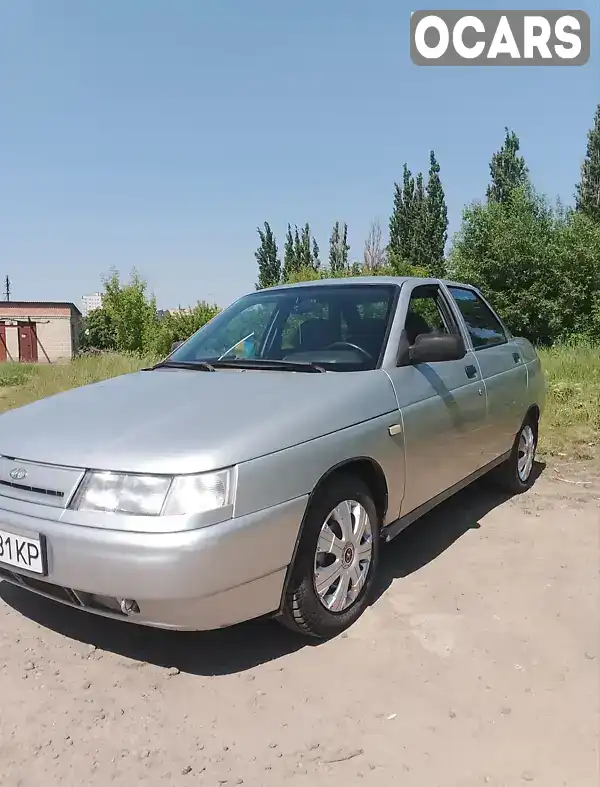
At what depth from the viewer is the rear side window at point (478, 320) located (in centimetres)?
446

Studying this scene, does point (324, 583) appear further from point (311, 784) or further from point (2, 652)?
point (2, 652)

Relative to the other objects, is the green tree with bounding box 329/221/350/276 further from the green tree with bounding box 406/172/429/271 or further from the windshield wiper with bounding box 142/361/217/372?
the windshield wiper with bounding box 142/361/217/372

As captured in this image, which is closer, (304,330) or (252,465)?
(252,465)

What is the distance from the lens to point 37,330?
4959cm

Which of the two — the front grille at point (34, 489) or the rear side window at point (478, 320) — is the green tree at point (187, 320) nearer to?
the rear side window at point (478, 320)

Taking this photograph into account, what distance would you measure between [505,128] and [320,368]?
125ft

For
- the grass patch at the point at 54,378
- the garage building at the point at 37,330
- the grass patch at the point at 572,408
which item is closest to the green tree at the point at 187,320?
the garage building at the point at 37,330

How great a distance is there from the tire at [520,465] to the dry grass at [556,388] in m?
1.24

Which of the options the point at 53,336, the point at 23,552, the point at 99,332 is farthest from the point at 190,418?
the point at 53,336

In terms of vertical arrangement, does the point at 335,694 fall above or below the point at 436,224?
below

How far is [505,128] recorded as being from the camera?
118 ft

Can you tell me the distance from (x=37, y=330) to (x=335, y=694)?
170 feet

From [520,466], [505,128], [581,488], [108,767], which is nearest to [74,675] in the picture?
[108,767]

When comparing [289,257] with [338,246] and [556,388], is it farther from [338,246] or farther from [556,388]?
[556,388]
